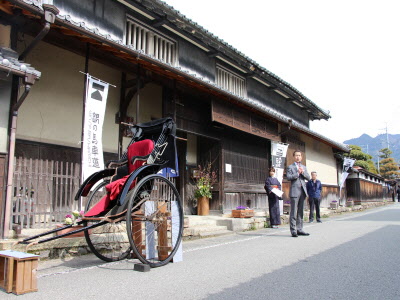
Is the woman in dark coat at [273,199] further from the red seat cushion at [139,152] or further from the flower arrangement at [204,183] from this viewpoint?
the red seat cushion at [139,152]

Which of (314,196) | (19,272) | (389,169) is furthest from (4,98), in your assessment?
(389,169)

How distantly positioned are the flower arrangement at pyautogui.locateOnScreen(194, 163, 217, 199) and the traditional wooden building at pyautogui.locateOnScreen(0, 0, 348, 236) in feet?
0.91

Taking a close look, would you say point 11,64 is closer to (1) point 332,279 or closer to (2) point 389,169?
(1) point 332,279

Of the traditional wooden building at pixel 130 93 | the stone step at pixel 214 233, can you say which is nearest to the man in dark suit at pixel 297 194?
the stone step at pixel 214 233

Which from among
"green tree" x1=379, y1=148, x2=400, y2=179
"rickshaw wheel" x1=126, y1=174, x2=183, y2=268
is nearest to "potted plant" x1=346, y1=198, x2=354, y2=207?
"rickshaw wheel" x1=126, y1=174, x2=183, y2=268

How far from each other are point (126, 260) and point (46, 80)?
4.64m

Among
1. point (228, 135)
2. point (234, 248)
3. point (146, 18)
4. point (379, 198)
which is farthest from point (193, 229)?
point (379, 198)

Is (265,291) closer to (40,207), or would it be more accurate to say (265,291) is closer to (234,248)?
(234,248)

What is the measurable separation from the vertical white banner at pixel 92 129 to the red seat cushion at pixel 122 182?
5.74 ft

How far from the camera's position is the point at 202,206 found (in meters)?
11.3

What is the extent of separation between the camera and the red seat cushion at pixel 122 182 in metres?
4.62

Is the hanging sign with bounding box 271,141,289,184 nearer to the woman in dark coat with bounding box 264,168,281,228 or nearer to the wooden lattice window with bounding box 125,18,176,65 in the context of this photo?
the woman in dark coat with bounding box 264,168,281,228

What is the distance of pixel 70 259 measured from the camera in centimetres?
557

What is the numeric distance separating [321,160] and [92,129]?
17.3m
